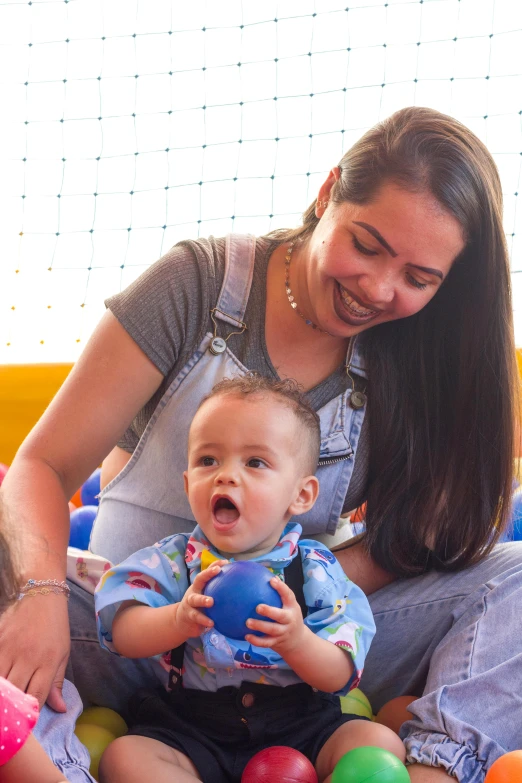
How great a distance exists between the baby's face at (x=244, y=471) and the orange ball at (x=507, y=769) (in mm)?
350

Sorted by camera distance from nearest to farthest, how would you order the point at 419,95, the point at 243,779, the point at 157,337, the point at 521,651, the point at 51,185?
the point at 243,779, the point at 521,651, the point at 157,337, the point at 419,95, the point at 51,185

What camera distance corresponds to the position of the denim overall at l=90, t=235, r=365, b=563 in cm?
127

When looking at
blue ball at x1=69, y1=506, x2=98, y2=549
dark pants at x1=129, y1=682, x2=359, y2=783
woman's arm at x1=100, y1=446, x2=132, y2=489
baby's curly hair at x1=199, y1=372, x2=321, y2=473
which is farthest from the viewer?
blue ball at x1=69, y1=506, x2=98, y2=549

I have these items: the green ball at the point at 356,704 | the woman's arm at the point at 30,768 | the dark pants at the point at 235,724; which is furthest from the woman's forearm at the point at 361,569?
the woman's arm at the point at 30,768

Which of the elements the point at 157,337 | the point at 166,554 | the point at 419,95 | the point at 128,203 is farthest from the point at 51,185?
the point at 166,554

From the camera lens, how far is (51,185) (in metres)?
2.98

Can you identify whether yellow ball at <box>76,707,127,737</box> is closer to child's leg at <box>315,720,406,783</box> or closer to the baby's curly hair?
child's leg at <box>315,720,406,783</box>

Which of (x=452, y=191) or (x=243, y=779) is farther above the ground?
(x=452, y=191)

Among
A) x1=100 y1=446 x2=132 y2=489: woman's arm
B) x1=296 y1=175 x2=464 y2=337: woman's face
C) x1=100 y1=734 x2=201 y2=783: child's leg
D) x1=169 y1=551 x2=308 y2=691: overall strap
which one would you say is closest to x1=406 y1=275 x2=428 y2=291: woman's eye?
x1=296 y1=175 x2=464 y2=337: woman's face

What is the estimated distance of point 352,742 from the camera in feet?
3.41

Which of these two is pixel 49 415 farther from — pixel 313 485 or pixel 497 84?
pixel 497 84

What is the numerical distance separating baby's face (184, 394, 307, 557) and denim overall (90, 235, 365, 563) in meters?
0.14

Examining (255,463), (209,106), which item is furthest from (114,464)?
(209,106)

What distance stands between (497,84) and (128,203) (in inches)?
48.7
